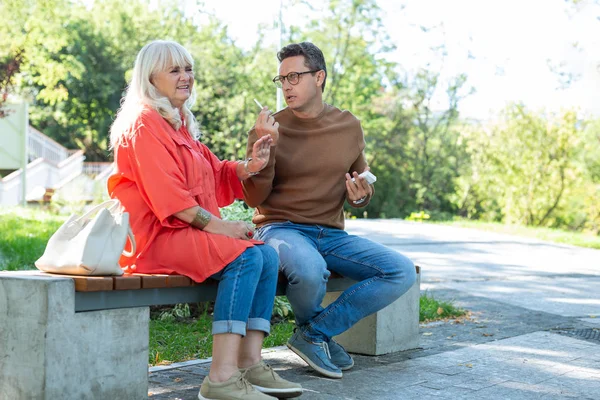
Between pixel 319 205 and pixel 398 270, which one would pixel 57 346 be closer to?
pixel 319 205

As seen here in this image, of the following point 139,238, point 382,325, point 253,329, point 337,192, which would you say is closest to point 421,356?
point 382,325

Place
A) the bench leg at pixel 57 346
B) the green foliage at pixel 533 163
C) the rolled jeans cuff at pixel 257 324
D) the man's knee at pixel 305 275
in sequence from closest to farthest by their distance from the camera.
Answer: the bench leg at pixel 57 346, the rolled jeans cuff at pixel 257 324, the man's knee at pixel 305 275, the green foliage at pixel 533 163

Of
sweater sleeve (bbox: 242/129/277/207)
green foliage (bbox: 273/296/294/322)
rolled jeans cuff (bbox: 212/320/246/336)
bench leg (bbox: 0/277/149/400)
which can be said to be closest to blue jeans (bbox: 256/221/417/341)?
sweater sleeve (bbox: 242/129/277/207)

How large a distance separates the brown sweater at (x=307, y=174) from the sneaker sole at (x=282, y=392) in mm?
1068

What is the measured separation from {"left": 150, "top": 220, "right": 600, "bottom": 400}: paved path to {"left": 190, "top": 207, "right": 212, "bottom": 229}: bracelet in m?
0.78

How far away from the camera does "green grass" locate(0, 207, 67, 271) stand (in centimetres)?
762

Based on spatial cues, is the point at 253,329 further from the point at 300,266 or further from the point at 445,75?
the point at 445,75

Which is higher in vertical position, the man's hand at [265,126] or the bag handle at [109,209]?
the man's hand at [265,126]

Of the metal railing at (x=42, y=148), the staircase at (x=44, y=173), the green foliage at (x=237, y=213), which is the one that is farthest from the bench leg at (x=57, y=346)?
the metal railing at (x=42, y=148)

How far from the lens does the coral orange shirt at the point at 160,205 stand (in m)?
3.43

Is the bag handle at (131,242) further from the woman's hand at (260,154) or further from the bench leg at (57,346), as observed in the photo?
the woman's hand at (260,154)

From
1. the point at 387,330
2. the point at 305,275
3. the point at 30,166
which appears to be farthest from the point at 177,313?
the point at 30,166

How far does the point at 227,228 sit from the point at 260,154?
572 mm

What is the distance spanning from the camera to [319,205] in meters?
4.38
